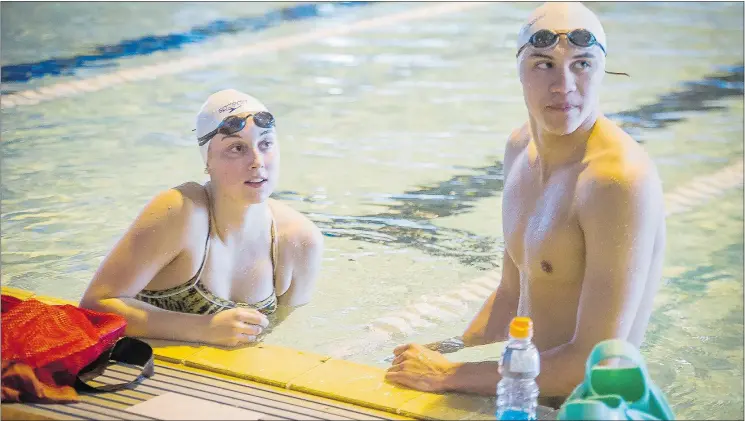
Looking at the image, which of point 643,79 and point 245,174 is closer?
point 245,174

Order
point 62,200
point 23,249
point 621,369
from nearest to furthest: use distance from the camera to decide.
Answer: point 621,369 → point 23,249 → point 62,200

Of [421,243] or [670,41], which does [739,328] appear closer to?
[421,243]

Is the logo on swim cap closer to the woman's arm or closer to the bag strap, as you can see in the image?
the woman's arm

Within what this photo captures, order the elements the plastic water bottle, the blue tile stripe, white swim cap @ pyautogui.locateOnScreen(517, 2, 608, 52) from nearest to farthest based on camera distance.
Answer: the plastic water bottle < white swim cap @ pyautogui.locateOnScreen(517, 2, 608, 52) < the blue tile stripe

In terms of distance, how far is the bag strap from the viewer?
11.0 ft

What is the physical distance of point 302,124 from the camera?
8805mm

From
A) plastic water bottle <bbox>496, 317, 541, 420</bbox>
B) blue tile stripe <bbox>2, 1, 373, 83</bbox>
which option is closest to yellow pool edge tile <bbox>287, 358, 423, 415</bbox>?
plastic water bottle <bbox>496, 317, 541, 420</bbox>

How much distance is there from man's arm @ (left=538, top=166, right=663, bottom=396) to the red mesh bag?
4.52 feet

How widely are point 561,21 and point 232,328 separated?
1.52 metres

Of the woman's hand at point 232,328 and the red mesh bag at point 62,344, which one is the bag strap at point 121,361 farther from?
the woman's hand at point 232,328

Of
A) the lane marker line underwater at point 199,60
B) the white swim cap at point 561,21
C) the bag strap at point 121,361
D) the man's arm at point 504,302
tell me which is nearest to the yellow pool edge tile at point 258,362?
the bag strap at point 121,361

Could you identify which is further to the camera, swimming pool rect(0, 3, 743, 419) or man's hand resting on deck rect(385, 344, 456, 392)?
swimming pool rect(0, 3, 743, 419)

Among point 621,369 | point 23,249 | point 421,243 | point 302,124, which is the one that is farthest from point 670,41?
point 621,369

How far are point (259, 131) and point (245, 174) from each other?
0.19 m
